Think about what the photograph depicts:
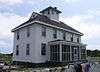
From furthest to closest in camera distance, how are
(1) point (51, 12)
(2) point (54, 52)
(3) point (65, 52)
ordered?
(1) point (51, 12) → (3) point (65, 52) → (2) point (54, 52)

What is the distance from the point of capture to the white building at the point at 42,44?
91.6 ft

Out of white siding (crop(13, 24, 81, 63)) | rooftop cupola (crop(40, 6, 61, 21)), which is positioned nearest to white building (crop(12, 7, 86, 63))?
white siding (crop(13, 24, 81, 63))

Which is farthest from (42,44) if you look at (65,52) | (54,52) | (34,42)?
(65,52)

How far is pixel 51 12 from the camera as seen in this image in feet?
112

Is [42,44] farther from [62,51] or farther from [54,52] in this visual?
[62,51]

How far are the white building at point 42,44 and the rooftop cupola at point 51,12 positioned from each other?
914 mm

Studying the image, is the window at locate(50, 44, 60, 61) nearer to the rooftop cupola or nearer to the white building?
the white building

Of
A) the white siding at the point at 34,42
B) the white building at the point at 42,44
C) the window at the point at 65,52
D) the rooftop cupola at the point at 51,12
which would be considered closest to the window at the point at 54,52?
the white building at the point at 42,44

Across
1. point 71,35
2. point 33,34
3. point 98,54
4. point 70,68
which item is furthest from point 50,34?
point 98,54

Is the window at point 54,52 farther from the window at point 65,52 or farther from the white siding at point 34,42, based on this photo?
the window at point 65,52

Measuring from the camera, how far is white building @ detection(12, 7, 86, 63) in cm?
2791

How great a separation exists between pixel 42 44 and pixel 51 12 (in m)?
7.66

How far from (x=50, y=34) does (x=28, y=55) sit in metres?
4.62

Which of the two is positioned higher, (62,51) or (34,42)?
(34,42)
